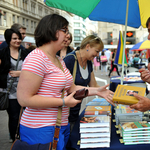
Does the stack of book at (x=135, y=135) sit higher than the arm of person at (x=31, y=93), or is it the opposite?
the arm of person at (x=31, y=93)

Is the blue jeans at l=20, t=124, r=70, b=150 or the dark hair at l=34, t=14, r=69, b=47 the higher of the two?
the dark hair at l=34, t=14, r=69, b=47

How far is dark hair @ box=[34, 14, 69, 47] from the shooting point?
1.47 metres

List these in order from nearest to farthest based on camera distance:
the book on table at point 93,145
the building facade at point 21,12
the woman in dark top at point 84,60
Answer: the book on table at point 93,145, the woman in dark top at point 84,60, the building facade at point 21,12

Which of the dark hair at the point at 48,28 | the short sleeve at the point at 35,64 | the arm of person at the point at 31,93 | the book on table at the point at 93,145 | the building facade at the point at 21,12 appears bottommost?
the book on table at the point at 93,145

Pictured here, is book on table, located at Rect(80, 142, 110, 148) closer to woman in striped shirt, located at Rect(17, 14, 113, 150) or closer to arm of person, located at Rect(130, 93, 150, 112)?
woman in striped shirt, located at Rect(17, 14, 113, 150)

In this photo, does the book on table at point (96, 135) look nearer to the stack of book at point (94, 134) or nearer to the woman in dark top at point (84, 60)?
the stack of book at point (94, 134)

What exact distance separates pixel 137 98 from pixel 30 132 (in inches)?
39.3

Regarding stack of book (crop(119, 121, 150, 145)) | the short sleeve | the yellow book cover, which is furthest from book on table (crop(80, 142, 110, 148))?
the short sleeve

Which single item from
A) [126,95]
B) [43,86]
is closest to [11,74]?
[43,86]

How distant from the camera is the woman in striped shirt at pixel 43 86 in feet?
4.33

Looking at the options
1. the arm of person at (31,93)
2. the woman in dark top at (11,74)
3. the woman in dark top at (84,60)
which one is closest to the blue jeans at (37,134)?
the arm of person at (31,93)

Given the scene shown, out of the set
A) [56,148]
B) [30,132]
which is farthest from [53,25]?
[56,148]

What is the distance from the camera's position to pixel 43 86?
1.41 m

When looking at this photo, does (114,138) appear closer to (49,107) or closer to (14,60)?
(49,107)
